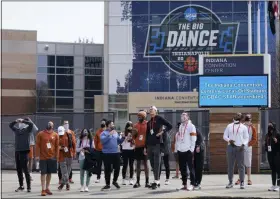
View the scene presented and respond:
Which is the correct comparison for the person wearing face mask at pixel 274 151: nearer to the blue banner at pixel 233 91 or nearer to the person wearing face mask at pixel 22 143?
the person wearing face mask at pixel 22 143

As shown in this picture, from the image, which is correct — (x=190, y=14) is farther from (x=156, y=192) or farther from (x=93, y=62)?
(x=156, y=192)

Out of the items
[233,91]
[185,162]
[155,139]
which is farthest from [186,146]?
[233,91]

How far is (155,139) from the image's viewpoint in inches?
564

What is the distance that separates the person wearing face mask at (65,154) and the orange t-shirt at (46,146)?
0.91m

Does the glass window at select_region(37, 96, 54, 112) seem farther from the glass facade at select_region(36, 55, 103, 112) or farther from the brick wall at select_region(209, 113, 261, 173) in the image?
the brick wall at select_region(209, 113, 261, 173)

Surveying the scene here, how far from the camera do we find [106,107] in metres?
55.0

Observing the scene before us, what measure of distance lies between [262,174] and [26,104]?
145ft

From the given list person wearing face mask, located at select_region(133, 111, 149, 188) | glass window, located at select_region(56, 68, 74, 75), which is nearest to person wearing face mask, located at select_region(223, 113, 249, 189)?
person wearing face mask, located at select_region(133, 111, 149, 188)

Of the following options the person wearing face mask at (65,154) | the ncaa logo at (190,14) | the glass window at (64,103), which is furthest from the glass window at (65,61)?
the person wearing face mask at (65,154)

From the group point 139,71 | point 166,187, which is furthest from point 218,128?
point 139,71

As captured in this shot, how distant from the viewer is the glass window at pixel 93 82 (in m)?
62.1

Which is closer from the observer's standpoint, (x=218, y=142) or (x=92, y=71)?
(x=218, y=142)

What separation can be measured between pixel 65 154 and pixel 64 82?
46479 mm

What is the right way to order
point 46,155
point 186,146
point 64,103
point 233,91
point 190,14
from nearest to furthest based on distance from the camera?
point 186,146 < point 46,155 < point 233,91 < point 190,14 < point 64,103
